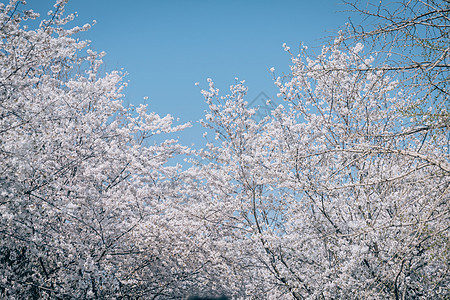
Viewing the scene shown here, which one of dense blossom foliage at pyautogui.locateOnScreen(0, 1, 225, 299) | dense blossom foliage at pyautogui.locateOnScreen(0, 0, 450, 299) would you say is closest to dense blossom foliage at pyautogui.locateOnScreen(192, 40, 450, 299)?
dense blossom foliage at pyautogui.locateOnScreen(0, 0, 450, 299)

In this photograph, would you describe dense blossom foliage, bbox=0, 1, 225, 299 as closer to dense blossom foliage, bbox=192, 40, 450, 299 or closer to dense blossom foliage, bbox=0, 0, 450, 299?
dense blossom foliage, bbox=0, 0, 450, 299

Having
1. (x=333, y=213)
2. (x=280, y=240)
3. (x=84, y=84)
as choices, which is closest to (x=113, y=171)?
(x=84, y=84)

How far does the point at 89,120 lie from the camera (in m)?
7.41

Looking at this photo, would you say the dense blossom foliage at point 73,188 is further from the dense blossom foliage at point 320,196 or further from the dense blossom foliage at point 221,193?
the dense blossom foliage at point 320,196

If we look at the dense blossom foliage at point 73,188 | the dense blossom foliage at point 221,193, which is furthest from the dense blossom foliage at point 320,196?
the dense blossom foliage at point 73,188

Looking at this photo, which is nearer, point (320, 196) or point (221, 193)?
point (320, 196)

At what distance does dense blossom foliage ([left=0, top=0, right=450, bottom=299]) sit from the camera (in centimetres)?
412

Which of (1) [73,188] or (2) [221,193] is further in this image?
(2) [221,193]

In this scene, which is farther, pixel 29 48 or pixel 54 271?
pixel 54 271

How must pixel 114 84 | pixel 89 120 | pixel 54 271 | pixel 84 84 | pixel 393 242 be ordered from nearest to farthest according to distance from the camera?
pixel 393 242 < pixel 54 271 < pixel 89 120 < pixel 84 84 < pixel 114 84

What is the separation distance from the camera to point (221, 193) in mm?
8086

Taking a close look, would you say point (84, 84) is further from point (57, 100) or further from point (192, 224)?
point (192, 224)

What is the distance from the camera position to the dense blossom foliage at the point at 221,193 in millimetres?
4125

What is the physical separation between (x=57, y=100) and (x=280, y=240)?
495 centimetres
